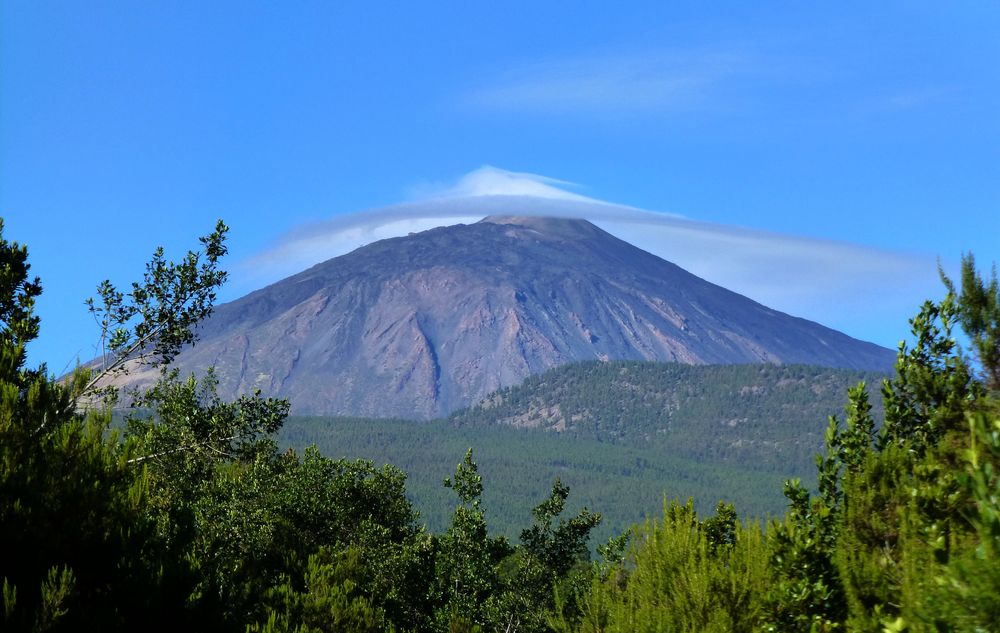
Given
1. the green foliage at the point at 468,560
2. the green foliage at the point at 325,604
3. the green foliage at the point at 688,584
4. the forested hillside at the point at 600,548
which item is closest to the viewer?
the forested hillside at the point at 600,548

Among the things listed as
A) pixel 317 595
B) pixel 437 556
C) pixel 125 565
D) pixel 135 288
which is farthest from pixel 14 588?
pixel 437 556

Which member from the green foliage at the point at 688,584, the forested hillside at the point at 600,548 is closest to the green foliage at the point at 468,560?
the forested hillside at the point at 600,548

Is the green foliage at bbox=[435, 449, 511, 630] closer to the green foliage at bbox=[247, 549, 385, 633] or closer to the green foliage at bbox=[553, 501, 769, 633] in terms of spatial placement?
the green foliage at bbox=[247, 549, 385, 633]

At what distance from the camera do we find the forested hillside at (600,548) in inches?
615

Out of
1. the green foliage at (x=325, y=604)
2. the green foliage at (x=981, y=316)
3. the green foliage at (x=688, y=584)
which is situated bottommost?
the green foliage at (x=325, y=604)

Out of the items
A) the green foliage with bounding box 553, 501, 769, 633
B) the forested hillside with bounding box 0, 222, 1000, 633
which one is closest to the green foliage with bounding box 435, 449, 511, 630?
the forested hillside with bounding box 0, 222, 1000, 633

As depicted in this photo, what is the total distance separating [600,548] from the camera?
38469 mm

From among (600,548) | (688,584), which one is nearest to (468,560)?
(600,548)

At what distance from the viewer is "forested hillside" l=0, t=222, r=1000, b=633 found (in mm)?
15625

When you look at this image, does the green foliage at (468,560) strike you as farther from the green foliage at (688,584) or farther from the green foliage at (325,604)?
the green foliage at (688,584)

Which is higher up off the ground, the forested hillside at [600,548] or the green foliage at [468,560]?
the forested hillside at [600,548]

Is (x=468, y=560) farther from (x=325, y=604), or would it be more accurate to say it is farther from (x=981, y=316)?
(x=981, y=316)

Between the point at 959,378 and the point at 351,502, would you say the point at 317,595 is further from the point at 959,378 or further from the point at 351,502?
the point at 959,378

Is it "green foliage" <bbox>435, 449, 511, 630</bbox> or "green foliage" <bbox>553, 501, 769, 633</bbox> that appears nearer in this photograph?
"green foliage" <bbox>553, 501, 769, 633</bbox>
